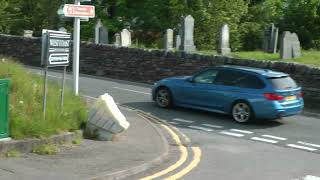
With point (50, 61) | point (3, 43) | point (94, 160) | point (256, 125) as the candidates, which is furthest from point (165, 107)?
point (3, 43)

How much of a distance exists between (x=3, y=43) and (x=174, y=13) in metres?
13.8

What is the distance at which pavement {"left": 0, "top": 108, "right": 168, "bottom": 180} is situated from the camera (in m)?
8.63

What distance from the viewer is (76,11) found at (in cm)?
1372

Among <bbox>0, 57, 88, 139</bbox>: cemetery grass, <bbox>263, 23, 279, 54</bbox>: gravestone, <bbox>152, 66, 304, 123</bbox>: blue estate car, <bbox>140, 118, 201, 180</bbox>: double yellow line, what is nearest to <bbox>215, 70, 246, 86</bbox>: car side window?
<bbox>152, 66, 304, 123</bbox>: blue estate car

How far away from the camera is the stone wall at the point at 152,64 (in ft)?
63.1

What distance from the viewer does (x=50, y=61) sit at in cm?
1112

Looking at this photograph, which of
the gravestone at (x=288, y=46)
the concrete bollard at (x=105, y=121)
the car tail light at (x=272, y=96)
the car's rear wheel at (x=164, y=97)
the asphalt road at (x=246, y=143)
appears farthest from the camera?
the gravestone at (x=288, y=46)

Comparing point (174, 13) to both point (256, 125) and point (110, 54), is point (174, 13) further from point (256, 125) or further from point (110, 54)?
point (256, 125)

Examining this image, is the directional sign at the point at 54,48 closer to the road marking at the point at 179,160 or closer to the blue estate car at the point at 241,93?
the road marking at the point at 179,160

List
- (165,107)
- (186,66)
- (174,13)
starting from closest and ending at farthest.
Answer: (165,107)
(186,66)
(174,13)

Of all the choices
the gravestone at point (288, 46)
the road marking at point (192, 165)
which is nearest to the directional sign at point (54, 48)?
the road marking at point (192, 165)

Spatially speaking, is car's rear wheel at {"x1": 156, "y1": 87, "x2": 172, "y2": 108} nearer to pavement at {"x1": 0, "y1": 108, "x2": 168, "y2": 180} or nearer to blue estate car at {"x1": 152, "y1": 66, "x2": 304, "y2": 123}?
blue estate car at {"x1": 152, "y1": 66, "x2": 304, "y2": 123}

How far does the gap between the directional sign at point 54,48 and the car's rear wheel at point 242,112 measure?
5779mm

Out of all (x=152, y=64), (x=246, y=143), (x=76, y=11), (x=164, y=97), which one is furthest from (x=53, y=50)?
(x=152, y=64)
